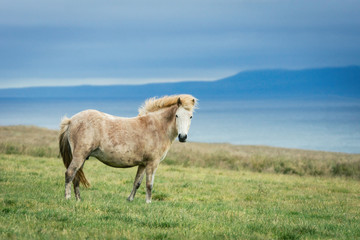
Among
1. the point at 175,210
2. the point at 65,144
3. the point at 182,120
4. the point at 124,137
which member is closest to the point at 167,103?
the point at 182,120

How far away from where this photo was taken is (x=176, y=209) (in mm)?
9711

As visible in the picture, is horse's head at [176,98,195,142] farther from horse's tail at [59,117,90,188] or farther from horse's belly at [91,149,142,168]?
horse's tail at [59,117,90,188]

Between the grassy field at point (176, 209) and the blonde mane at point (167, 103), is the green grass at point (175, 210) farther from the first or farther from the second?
the blonde mane at point (167, 103)

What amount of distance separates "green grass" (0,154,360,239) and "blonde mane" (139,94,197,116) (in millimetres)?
2434

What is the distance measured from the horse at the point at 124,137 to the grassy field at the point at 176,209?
928 millimetres

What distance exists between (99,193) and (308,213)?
5771mm

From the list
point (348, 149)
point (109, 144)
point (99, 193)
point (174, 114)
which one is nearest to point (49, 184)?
point (99, 193)

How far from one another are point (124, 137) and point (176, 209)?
221cm

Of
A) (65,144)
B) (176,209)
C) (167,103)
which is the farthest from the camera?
(167,103)

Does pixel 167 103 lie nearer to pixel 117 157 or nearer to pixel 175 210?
pixel 117 157

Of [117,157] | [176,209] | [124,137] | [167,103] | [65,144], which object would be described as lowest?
[176,209]

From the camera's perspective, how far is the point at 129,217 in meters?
8.29

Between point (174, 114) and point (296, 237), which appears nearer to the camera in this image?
point (296, 237)

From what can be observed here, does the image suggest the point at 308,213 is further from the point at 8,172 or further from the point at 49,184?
the point at 8,172
